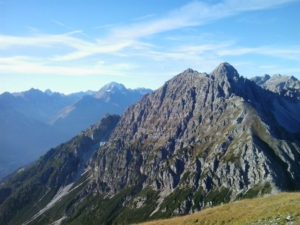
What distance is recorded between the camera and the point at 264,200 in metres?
63.5

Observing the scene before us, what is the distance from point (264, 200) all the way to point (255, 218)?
37.4ft

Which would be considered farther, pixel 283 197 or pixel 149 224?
pixel 149 224

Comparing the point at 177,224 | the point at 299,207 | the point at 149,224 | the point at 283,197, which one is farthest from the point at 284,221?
the point at 149,224

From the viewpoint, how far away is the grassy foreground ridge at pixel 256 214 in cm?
4888

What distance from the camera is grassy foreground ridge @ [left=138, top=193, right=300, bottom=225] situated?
48875 mm

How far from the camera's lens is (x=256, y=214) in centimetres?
5453

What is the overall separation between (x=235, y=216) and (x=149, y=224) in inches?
796

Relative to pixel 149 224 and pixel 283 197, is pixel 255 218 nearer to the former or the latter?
pixel 283 197

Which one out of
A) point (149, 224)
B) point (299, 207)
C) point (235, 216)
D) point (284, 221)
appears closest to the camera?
point (284, 221)

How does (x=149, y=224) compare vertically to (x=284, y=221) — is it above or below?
below

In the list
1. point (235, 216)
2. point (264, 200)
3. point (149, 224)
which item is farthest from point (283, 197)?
point (149, 224)

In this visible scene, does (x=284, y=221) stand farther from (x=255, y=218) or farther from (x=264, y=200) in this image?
(x=264, y=200)

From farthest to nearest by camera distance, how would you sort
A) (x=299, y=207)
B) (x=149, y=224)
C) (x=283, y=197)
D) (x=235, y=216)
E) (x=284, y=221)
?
(x=149, y=224)
(x=283, y=197)
(x=235, y=216)
(x=299, y=207)
(x=284, y=221)

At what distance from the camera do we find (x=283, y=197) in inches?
2466
